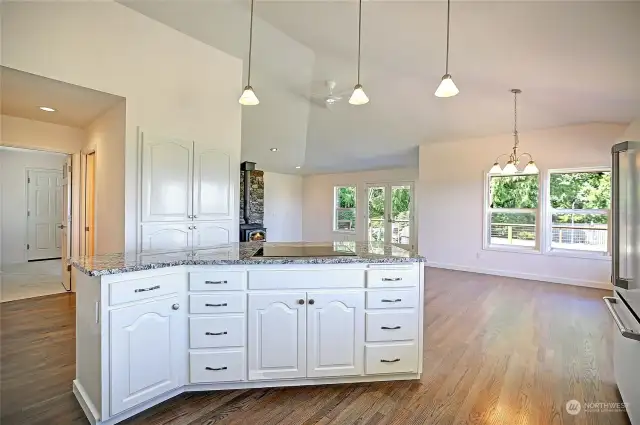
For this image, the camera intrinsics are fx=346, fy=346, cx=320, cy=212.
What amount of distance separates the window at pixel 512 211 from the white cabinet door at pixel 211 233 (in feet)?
15.8

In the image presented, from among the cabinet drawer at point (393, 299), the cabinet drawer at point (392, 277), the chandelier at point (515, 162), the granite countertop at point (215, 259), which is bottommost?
the cabinet drawer at point (393, 299)

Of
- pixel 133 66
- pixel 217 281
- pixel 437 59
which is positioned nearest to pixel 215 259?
pixel 217 281

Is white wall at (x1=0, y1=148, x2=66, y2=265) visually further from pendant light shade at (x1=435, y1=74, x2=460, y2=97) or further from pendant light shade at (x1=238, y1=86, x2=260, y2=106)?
pendant light shade at (x1=435, y1=74, x2=460, y2=97)

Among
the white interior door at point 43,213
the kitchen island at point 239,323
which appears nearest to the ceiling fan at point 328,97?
the kitchen island at point 239,323

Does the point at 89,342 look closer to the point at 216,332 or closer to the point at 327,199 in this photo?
the point at 216,332

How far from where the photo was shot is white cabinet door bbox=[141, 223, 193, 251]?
3178 millimetres

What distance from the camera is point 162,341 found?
205 cm

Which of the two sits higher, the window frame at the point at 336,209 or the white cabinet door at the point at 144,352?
the window frame at the point at 336,209

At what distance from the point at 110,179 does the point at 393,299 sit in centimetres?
286

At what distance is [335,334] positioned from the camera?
7.50ft

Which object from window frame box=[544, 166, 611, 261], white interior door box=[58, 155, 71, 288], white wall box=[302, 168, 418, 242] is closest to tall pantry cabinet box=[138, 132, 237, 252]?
white interior door box=[58, 155, 71, 288]

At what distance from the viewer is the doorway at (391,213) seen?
8797 millimetres

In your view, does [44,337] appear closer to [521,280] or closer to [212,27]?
[212,27]

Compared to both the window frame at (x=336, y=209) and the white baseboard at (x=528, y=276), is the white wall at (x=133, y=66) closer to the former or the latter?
the white baseboard at (x=528, y=276)
